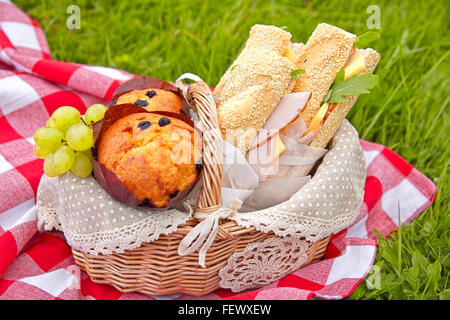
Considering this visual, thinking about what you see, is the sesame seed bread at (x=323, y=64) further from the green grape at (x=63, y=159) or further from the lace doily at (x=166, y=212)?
the green grape at (x=63, y=159)

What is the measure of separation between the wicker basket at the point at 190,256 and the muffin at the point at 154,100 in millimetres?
78

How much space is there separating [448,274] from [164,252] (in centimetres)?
116

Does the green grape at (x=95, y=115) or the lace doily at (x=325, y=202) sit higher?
the green grape at (x=95, y=115)

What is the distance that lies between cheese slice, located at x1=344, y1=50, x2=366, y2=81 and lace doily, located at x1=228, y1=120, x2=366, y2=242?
235mm

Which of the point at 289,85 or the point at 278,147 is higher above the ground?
the point at 289,85

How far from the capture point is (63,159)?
1371 millimetres

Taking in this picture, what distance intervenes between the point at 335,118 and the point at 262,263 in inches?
25.9

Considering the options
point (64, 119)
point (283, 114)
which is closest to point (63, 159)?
point (64, 119)

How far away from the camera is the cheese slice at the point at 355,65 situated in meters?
1.68

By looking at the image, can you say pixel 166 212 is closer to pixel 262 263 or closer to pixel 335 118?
pixel 262 263

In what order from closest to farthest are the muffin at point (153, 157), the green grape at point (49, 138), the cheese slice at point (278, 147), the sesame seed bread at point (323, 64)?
1. the muffin at point (153, 157)
2. the green grape at point (49, 138)
3. the cheese slice at point (278, 147)
4. the sesame seed bread at point (323, 64)

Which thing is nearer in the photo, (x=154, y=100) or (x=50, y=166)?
Result: (x=50, y=166)

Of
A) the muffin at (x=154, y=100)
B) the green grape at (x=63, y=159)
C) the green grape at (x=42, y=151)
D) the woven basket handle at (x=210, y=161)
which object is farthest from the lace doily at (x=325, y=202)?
the green grape at (x=42, y=151)

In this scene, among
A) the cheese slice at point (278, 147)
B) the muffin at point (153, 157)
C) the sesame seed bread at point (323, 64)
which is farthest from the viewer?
the sesame seed bread at point (323, 64)
